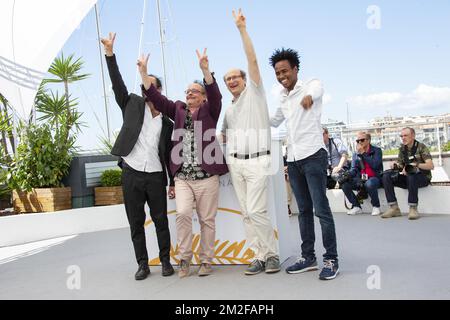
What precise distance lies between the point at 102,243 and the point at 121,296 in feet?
7.57

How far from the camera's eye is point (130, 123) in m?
3.30

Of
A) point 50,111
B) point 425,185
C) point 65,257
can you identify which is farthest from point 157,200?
point 50,111

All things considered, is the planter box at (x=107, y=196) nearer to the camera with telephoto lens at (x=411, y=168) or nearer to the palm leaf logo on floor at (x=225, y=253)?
the palm leaf logo on floor at (x=225, y=253)

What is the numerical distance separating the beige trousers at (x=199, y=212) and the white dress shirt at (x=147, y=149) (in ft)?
0.67

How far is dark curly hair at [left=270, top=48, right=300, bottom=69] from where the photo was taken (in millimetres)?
3102

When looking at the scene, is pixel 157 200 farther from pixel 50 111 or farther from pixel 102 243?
pixel 50 111

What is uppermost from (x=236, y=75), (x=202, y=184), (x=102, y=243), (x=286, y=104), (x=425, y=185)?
(x=236, y=75)

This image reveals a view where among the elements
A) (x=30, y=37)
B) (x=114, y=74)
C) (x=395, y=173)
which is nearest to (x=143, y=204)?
(x=114, y=74)

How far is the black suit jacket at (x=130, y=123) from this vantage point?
10.7 feet

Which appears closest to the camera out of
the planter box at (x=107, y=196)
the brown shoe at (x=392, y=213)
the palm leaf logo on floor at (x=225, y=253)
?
the palm leaf logo on floor at (x=225, y=253)

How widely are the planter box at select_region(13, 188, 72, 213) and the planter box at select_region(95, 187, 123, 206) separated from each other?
17.2 inches

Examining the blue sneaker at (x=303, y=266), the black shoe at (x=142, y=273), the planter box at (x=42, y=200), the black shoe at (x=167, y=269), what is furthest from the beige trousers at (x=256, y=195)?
the planter box at (x=42, y=200)

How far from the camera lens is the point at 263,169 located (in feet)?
10.3

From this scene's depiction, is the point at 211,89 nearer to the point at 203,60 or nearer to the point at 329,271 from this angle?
the point at 203,60
